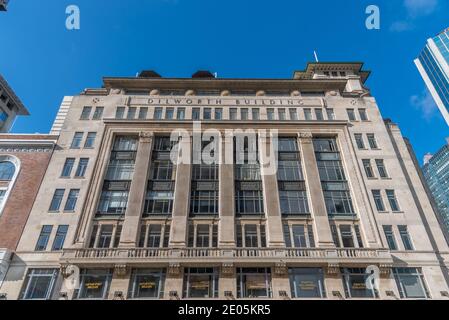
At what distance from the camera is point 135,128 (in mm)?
35625

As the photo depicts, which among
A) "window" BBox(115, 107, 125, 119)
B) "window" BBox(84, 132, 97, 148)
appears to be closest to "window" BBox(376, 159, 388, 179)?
"window" BBox(115, 107, 125, 119)

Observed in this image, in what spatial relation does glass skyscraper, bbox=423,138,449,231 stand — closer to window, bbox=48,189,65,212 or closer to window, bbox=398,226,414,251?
window, bbox=398,226,414,251

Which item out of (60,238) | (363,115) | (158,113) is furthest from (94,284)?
(363,115)

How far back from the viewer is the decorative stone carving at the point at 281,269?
24794 mm

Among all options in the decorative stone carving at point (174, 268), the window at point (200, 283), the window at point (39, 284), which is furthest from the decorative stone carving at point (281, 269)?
the window at point (39, 284)

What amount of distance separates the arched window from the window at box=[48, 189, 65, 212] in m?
5.74

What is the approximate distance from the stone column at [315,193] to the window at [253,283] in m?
5.83

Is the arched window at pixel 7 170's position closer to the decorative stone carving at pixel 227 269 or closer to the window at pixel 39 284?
the window at pixel 39 284

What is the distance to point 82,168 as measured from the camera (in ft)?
105

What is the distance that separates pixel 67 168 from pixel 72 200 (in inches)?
168

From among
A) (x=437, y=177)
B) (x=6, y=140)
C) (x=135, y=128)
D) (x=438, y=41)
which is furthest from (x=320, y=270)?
(x=438, y=41)

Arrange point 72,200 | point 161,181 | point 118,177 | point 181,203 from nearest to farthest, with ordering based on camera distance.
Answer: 1. point 181,203
2. point 72,200
3. point 161,181
4. point 118,177

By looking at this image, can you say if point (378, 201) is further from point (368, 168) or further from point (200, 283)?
point (200, 283)
